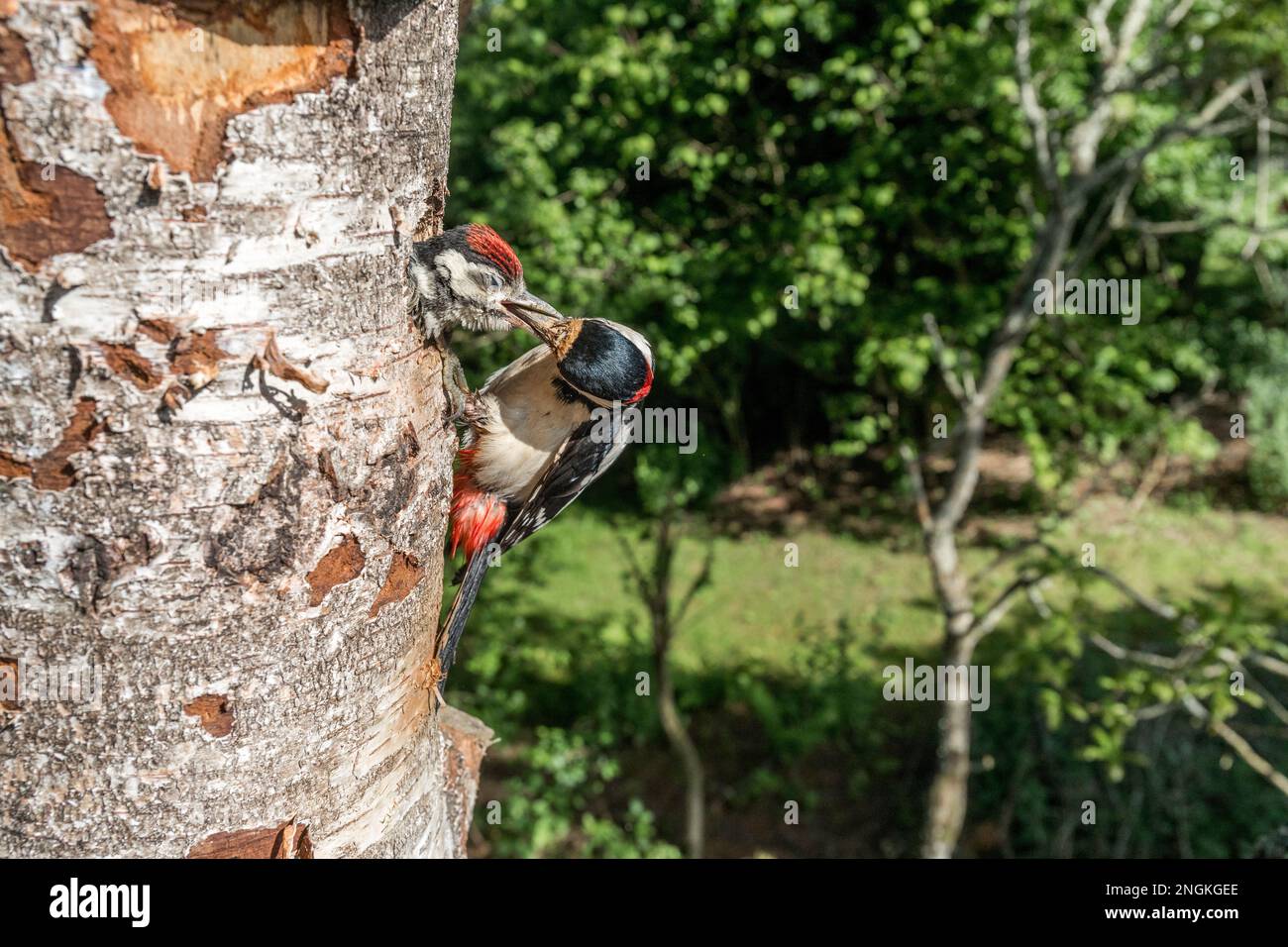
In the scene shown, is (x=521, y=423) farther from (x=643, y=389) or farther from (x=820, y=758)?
(x=820, y=758)

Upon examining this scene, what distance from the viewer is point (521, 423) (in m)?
2.84

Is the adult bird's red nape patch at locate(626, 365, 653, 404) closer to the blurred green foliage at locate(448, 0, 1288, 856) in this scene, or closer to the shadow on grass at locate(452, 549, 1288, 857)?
the blurred green foliage at locate(448, 0, 1288, 856)

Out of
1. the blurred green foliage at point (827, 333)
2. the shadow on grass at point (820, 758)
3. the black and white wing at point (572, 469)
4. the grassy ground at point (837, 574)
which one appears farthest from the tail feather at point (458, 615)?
the grassy ground at point (837, 574)

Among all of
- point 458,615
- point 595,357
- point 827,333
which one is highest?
point 827,333

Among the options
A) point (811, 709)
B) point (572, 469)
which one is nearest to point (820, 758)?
point (811, 709)

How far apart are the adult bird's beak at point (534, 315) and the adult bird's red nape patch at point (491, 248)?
2.3 inches

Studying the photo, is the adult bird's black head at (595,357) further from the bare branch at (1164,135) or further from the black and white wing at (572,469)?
the bare branch at (1164,135)

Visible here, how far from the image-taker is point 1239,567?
956 centimetres

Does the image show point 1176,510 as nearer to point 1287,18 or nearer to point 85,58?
point 1287,18

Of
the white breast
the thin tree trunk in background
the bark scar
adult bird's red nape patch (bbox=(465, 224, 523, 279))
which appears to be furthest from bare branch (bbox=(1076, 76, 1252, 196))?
the bark scar

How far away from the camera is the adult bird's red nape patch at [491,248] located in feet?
6.38

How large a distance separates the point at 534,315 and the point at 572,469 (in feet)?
1.90
